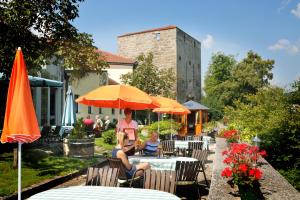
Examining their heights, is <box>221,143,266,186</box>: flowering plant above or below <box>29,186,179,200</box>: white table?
above

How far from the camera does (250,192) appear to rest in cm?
549

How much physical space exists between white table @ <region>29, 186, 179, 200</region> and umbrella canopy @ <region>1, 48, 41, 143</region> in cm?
103

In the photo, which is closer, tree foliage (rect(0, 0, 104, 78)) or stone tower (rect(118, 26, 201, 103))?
tree foliage (rect(0, 0, 104, 78))

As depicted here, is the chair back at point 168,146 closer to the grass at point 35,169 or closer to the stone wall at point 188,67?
the grass at point 35,169

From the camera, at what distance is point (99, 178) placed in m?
6.53

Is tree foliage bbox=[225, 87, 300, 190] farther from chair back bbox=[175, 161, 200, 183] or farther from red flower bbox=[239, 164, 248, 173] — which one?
red flower bbox=[239, 164, 248, 173]

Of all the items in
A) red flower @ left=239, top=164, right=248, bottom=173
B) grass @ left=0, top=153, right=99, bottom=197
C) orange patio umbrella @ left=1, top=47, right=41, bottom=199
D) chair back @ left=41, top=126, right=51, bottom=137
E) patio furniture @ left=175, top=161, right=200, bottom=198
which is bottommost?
grass @ left=0, top=153, right=99, bottom=197

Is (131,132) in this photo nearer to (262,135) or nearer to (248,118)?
(262,135)

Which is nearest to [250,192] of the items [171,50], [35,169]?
[35,169]

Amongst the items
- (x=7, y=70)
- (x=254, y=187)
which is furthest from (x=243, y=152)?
(x=7, y=70)

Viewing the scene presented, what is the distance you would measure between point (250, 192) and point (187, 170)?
266 cm

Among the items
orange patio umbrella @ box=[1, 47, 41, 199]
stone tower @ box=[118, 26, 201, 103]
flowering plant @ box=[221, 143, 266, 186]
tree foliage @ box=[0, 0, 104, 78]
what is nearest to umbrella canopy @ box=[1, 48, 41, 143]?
orange patio umbrella @ box=[1, 47, 41, 199]

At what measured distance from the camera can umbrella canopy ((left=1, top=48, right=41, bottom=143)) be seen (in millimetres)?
5738

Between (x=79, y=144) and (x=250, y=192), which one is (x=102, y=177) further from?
(x=79, y=144)
